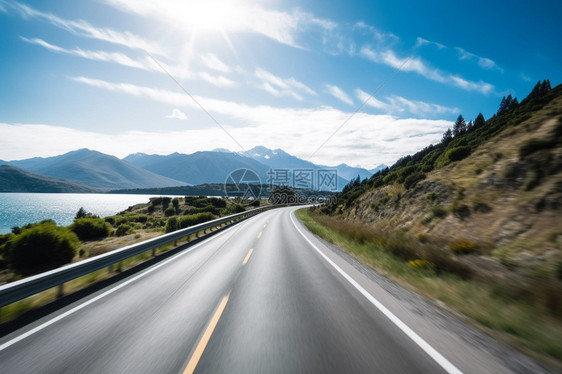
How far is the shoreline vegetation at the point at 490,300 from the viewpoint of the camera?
10.5 feet

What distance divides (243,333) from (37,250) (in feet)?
30.3

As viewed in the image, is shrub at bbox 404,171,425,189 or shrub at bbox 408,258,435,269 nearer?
shrub at bbox 408,258,435,269

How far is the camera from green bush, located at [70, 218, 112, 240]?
16.2 metres

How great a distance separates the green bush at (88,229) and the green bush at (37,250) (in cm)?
856

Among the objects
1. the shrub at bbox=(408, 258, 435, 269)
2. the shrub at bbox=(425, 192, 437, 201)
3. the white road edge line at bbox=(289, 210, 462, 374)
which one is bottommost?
the white road edge line at bbox=(289, 210, 462, 374)

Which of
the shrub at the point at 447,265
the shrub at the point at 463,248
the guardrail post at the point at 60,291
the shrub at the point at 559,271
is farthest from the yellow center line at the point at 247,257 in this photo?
the shrub at the point at 559,271

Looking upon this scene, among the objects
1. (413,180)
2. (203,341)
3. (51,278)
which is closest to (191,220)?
(51,278)

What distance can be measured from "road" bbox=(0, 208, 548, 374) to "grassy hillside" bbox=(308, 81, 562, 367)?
1186 mm

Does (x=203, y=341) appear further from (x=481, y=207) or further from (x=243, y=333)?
(x=481, y=207)

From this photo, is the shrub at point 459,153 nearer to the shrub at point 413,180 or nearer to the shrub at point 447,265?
the shrub at point 413,180

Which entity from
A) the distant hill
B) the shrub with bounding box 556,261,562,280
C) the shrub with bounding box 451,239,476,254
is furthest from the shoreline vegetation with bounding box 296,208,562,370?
the shrub with bounding box 451,239,476,254

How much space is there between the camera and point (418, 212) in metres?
18.2

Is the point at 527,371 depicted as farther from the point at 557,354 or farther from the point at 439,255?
the point at 439,255

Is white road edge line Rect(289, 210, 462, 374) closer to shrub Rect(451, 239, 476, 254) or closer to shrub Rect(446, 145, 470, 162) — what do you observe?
shrub Rect(451, 239, 476, 254)
